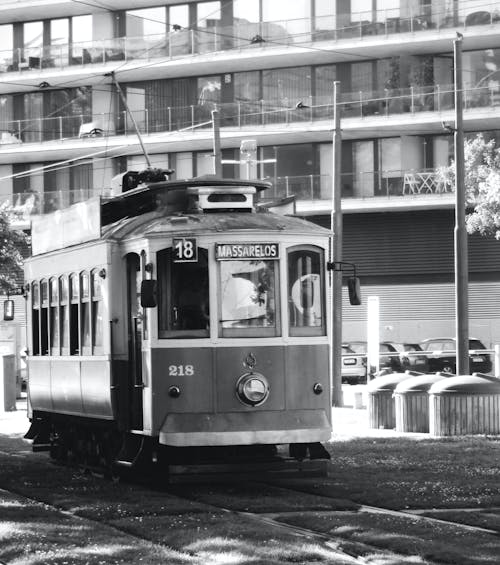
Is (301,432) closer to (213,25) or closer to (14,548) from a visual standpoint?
(14,548)

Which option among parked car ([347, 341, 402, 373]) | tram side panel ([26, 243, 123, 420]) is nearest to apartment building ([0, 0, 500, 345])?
parked car ([347, 341, 402, 373])

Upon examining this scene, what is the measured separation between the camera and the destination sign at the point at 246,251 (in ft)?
50.4

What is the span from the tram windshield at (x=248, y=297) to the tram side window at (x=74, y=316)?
9.28 ft

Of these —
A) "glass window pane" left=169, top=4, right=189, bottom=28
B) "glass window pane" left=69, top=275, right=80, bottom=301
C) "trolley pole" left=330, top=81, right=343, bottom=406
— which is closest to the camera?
"glass window pane" left=69, top=275, right=80, bottom=301

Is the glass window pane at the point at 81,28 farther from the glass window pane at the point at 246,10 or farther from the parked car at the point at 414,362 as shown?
the parked car at the point at 414,362

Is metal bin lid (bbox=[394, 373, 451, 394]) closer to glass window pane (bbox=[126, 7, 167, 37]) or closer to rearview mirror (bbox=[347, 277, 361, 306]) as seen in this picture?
rearview mirror (bbox=[347, 277, 361, 306])

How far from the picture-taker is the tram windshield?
1540 cm

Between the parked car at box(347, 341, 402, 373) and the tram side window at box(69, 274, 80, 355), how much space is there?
24.9 metres

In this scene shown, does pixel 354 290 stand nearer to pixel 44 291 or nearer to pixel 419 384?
pixel 44 291

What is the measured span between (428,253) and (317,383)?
118ft

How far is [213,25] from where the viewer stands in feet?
172

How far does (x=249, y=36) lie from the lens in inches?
2026

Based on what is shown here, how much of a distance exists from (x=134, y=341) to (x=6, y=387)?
20309 millimetres

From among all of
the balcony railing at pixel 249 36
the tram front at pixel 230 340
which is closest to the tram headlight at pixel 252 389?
the tram front at pixel 230 340
